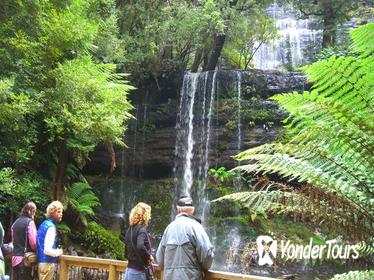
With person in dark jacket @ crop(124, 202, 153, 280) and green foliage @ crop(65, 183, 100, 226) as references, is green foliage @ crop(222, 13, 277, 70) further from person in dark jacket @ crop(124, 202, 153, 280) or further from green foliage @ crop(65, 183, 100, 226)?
person in dark jacket @ crop(124, 202, 153, 280)

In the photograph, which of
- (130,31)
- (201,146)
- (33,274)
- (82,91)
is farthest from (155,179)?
(33,274)

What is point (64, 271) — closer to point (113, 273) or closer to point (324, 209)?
point (113, 273)

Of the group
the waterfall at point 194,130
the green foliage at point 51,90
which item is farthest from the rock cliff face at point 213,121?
the green foliage at point 51,90

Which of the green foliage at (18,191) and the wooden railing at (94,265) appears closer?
the wooden railing at (94,265)

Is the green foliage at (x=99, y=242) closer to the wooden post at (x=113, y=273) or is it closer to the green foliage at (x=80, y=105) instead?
the green foliage at (x=80, y=105)

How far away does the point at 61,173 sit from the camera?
9906 mm

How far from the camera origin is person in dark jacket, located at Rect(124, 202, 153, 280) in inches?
153

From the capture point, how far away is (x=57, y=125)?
8.66 meters

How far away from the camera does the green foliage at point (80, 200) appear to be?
9.88m

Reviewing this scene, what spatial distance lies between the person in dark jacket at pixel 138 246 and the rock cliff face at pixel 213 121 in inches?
470

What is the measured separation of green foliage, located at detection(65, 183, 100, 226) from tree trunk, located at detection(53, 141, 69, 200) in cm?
33

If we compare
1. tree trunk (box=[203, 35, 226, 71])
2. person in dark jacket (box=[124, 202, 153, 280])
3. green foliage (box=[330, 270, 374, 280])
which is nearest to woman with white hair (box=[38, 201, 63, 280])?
person in dark jacket (box=[124, 202, 153, 280])

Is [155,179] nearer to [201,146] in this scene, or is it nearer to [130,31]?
[201,146]

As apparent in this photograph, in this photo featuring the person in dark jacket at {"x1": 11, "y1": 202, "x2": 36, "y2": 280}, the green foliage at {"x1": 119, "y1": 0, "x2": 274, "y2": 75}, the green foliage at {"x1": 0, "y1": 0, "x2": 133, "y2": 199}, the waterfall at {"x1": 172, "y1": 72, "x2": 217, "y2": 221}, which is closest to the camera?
the person in dark jacket at {"x1": 11, "y1": 202, "x2": 36, "y2": 280}
